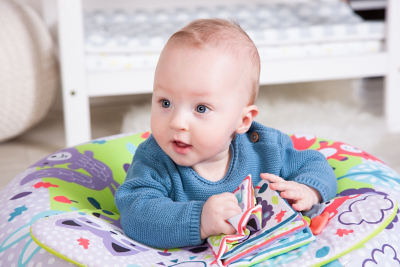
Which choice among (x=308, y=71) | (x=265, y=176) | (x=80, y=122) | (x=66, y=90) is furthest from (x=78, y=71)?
(x=265, y=176)

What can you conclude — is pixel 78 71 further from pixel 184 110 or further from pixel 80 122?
pixel 184 110

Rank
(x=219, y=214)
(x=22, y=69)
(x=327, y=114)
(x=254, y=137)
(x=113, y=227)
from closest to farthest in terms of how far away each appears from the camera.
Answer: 1. (x=219, y=214)
2. (x=113, y=227)
3. (x=254, y=137)
4. (x=22, y=69)
5. (x=327, y=114)

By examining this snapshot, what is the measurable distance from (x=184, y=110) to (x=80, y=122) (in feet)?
3.48

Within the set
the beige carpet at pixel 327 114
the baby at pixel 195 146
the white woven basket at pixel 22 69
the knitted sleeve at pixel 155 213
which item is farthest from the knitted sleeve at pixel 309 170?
the white woven basket at pixel 22 69

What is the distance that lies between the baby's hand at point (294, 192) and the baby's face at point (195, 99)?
0.41 ft

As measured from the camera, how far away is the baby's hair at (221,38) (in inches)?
32.9

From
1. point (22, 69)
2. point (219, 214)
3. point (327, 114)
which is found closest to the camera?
point (219, 214)

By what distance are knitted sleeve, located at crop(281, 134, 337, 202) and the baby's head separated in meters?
0.20

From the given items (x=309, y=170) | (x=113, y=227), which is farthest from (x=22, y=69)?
(x=309, y=170)

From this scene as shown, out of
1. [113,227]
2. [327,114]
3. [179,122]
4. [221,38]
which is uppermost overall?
[221,38]

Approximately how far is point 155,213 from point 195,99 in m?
0.21

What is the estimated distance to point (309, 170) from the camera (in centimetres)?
100

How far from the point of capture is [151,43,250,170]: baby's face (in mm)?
817

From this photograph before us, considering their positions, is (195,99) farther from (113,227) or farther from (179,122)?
(113,227)
